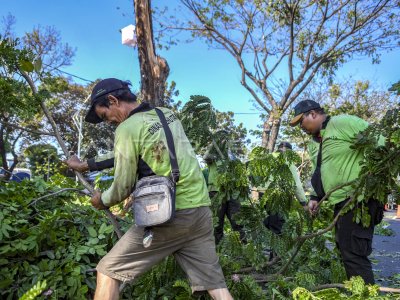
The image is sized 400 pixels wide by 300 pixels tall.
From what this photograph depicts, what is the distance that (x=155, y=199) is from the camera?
2217 mm

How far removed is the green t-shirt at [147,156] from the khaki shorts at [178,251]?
121mm

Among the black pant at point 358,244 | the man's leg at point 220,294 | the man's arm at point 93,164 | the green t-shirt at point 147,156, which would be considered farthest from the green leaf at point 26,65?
the black pant at point 358,244

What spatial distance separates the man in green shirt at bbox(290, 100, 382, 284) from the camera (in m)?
3.02

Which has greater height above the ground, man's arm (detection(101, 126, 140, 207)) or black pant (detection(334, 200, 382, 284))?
man's arm (detection(101, 126, 140, 207))

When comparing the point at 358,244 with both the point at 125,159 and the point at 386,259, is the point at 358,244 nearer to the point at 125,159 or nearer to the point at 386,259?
the point at 125,159

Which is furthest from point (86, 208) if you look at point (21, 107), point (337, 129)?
point (337, 129)

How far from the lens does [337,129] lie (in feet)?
10.7

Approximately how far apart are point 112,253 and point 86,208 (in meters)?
1.46

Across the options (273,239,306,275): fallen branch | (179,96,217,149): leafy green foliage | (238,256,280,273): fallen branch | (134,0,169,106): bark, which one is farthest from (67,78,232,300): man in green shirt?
(134,0,169,106): bark

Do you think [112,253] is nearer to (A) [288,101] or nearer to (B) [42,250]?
(B) [42,250]

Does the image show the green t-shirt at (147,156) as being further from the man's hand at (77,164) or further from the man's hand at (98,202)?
the man's hand at (77,164)

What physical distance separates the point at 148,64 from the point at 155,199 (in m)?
4.05

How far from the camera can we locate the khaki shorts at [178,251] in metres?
2.33

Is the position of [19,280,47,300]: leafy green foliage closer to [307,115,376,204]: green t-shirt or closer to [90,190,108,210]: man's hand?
[90,190,108,210]: man's hand
